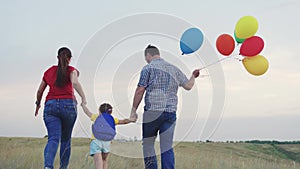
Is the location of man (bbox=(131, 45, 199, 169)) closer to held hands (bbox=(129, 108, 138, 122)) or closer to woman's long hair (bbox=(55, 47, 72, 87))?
held hands (bbox=(129, 108, 138, 122))

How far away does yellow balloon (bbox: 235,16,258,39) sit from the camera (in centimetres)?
546

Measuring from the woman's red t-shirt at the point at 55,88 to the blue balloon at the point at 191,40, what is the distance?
1491 mm

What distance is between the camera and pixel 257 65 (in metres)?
5.40

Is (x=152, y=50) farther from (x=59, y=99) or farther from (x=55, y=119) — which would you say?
(x=55, y=119)

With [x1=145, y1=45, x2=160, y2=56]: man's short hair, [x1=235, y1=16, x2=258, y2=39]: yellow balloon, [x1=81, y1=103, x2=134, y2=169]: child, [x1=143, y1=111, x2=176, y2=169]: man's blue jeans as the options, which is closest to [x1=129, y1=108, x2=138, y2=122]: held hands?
[x1=81, y1=103, x2=134, y2=169]: child

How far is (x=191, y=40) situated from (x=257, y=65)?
96 cm

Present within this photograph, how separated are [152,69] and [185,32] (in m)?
0.80

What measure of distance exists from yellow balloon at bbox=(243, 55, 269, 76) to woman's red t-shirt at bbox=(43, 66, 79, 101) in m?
2.35

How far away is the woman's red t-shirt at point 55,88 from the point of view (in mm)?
4781

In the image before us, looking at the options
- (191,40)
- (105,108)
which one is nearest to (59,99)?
(105,108)

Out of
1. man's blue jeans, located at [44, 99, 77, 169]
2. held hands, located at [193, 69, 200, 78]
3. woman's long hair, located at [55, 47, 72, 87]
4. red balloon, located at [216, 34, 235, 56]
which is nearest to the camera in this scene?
man's blue jeans, located at [44, 99, 77, 169]

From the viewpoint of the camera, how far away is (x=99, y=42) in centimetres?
561

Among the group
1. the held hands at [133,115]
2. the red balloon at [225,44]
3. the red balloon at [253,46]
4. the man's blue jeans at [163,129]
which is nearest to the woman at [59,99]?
the held hands at [133,115]

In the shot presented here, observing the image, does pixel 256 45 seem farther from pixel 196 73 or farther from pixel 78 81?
pixel 78 81
